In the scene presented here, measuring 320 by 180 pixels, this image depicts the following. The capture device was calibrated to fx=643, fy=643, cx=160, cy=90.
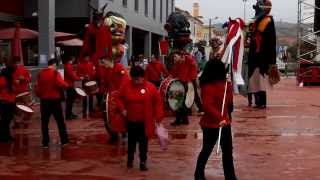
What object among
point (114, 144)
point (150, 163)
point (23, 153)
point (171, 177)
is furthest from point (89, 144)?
point (171, 177)

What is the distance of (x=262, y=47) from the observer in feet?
59.9

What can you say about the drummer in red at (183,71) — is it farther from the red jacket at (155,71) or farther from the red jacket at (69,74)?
the red jacket at (155,71)

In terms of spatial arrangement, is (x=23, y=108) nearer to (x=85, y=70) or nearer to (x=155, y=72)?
(x=85, y=70)

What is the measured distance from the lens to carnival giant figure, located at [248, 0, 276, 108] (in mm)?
18094

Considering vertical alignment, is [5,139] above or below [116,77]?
below

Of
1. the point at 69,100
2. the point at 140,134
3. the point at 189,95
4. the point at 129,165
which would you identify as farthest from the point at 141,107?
the point at 69,100

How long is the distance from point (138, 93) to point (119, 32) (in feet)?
21.4

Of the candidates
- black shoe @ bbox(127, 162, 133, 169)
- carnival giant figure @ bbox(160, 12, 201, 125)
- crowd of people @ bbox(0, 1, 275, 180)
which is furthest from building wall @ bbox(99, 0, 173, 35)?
black shoe @ bbox(127, 162, 133, 169)

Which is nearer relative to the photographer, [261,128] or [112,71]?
[112,71]

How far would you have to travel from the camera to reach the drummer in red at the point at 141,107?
941 cm

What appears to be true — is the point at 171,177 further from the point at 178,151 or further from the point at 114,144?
the point at 114,144

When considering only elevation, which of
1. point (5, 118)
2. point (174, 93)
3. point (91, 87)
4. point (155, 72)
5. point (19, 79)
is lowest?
point (5, 118)

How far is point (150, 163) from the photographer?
10.1 metres

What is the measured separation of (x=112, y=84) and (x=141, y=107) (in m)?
2.89
